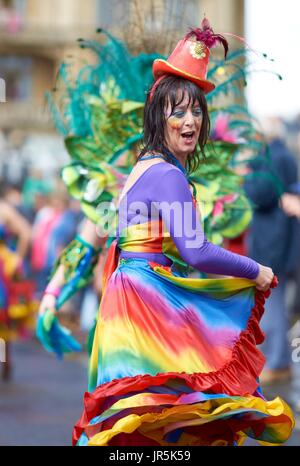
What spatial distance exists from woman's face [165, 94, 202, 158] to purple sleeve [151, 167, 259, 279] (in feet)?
0.46

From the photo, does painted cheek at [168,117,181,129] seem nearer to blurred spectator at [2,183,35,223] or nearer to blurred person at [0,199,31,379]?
blurred person at [0,199,31,379]

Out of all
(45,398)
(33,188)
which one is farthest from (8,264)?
(33,188)

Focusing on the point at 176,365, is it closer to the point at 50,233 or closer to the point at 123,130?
the point at 123,130

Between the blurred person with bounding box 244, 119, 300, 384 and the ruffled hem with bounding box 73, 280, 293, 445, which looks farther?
the blurred person with bounding box 244, 119, 300, 384

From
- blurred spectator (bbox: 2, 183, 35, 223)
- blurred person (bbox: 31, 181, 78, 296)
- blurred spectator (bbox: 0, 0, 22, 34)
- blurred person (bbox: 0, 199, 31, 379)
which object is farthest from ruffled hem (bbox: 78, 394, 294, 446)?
blurred spectator (bbox: 0, 0, 22, 34)

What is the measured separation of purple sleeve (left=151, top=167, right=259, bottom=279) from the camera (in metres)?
4.00

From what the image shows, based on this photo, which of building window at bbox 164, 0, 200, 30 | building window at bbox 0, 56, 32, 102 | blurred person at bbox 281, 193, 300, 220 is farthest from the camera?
building window at bbox 0, 56, 32, 102

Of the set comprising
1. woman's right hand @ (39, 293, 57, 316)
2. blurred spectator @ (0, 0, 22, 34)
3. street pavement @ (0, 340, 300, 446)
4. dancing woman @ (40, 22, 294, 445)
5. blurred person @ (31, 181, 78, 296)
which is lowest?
blurred spectator @ (0, 0, 22, 34)

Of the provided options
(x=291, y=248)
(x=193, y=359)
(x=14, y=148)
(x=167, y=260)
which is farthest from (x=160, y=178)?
(x=14, y=148)

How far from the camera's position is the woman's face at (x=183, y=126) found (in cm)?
411

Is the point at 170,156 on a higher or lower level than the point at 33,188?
higher

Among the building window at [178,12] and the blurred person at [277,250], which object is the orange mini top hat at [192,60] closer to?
the building window at [178,12]

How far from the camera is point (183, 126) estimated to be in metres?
4.11

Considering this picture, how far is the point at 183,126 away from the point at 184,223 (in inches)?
13.9
